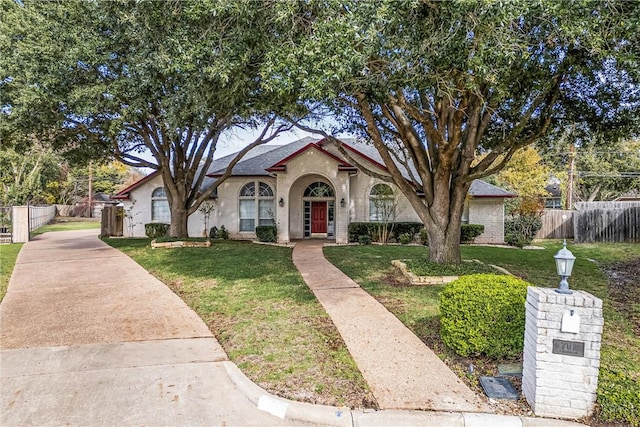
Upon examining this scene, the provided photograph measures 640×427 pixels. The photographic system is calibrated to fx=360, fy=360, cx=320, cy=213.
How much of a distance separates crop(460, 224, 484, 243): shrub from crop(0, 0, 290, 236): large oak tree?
10761 millimetres

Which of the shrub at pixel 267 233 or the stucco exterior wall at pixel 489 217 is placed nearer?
the shrub at pixel 267 233

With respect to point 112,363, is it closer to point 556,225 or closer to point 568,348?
point 568,348

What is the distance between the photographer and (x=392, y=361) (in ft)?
14.6

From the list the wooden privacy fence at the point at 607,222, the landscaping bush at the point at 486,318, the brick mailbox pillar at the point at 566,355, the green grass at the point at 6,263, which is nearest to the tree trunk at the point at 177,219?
the green grass at the point at 6,263

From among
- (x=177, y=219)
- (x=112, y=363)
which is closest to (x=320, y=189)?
(x=177, y=219)

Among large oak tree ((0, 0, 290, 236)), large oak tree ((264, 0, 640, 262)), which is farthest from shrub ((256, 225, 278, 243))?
large oak tree ((264, 0, 640, 262))

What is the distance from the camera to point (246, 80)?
744 cm

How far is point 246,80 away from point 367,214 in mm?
11777

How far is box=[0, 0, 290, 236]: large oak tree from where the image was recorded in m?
6.80

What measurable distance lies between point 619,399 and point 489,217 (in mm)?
16398

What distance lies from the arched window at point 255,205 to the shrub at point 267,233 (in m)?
1.15

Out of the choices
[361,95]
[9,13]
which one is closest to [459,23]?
[361,95]

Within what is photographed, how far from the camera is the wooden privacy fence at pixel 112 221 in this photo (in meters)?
21.0

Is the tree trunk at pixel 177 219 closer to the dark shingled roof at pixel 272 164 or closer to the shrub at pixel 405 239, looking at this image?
the dark shingled roof at pixel 272 164
